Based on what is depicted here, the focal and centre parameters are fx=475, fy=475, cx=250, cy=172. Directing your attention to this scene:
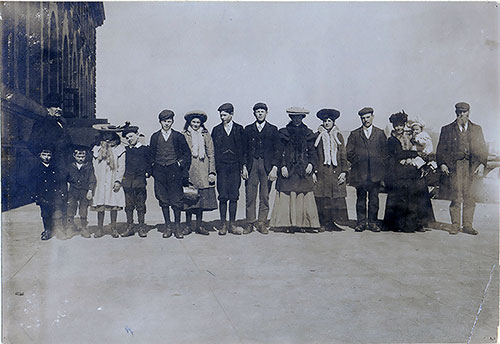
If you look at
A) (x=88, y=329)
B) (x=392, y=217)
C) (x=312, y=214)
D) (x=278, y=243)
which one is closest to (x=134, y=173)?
(x=278, y=243)

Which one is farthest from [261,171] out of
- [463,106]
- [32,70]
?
[32,70]

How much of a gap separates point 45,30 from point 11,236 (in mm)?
6271

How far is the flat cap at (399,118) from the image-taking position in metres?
7.45

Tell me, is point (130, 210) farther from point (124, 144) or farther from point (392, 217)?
point (392, 217)

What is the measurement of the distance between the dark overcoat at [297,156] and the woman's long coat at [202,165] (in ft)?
3.39

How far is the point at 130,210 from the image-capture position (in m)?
6.70

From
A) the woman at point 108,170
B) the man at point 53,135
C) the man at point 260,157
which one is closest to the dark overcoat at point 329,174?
the man at point 260,157

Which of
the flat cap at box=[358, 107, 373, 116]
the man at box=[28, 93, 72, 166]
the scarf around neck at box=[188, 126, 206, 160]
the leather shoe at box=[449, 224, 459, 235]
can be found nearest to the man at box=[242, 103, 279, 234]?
the scarf around neck at box=[188, 126, 206, 160]

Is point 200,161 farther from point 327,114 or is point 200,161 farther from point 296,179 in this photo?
point 327,114

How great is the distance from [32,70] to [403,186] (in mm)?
7730

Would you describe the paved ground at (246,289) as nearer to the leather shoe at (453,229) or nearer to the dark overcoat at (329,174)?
the leather shoe at (453,229)

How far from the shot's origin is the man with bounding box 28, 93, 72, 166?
632 centimetres

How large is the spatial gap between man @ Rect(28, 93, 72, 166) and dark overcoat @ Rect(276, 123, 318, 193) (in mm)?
3033

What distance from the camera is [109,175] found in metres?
6.61
